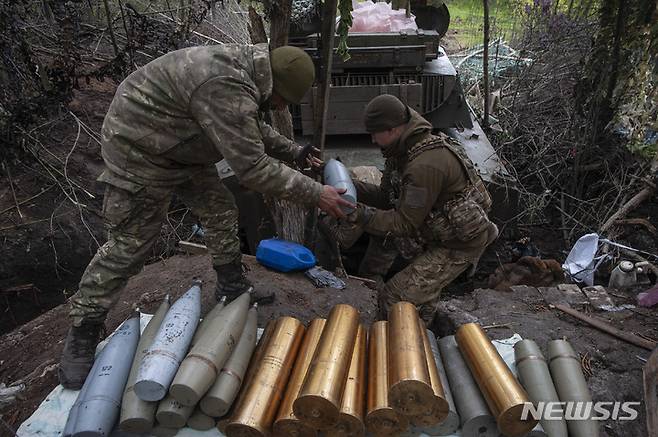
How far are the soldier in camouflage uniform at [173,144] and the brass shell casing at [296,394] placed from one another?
2.61 feet

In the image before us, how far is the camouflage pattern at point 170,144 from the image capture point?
2574mm

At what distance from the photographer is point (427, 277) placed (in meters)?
3.71

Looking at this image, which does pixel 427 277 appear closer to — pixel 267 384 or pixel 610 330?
pixel 610 330

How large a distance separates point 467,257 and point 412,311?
43.0 inches

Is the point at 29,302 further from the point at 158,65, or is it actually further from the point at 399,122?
the point at 399,122

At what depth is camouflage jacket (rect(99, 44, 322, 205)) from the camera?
8.41 ft

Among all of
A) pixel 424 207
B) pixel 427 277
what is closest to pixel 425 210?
pixel 424 207

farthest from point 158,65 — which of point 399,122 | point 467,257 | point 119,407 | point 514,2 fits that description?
point 514,2

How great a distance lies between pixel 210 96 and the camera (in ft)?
8.38

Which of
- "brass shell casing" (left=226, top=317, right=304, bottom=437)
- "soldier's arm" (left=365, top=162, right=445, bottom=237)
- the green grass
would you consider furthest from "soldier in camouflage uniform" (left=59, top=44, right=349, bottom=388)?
the green grass

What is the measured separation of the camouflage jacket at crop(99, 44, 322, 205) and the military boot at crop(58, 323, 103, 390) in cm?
86

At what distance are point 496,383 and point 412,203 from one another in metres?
1.31

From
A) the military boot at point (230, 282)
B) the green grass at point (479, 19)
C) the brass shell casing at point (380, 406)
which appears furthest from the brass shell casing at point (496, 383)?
the green grass at point (479, 19)

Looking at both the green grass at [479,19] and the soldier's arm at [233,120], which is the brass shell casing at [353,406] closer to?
the soldier's arm at [233,120]
